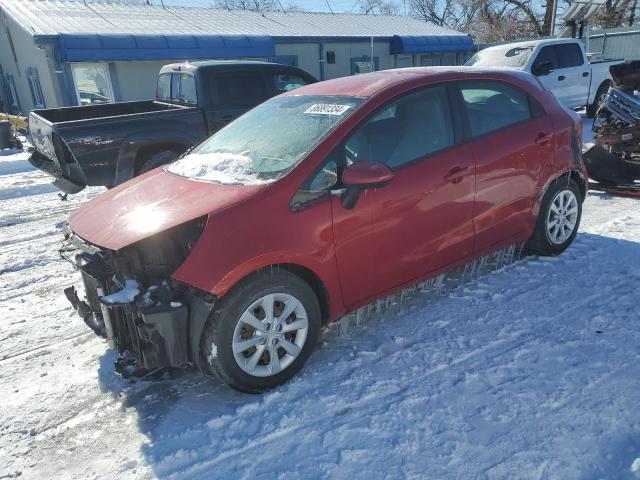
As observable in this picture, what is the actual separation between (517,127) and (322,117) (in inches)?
69.3

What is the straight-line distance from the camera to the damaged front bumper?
8.94 feet

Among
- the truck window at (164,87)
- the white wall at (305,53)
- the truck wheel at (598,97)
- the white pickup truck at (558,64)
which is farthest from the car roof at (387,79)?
the white wall at (305,53)

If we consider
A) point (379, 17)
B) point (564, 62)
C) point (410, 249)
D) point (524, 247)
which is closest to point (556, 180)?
point (524, 247)

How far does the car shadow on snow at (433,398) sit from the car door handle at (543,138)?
1.29 m

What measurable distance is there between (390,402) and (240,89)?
6133mm


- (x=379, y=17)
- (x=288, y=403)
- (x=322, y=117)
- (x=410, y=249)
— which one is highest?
(x=379, y=17)

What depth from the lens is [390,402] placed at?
2869 millimetres

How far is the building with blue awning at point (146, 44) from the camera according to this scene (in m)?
15.1

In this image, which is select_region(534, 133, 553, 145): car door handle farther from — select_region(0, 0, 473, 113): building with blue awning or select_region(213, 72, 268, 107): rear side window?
select_region(0, 0, 473, 113): building with blue awning

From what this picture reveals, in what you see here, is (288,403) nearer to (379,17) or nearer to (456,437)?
(456,437)

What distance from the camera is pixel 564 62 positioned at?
12117mm

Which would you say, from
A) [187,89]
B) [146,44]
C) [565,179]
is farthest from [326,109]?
[146,44]

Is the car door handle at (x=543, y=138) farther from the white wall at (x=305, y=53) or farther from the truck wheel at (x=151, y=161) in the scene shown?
the white wall at (x=305, y=53)

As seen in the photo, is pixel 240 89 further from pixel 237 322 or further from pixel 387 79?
pixel 237 322
